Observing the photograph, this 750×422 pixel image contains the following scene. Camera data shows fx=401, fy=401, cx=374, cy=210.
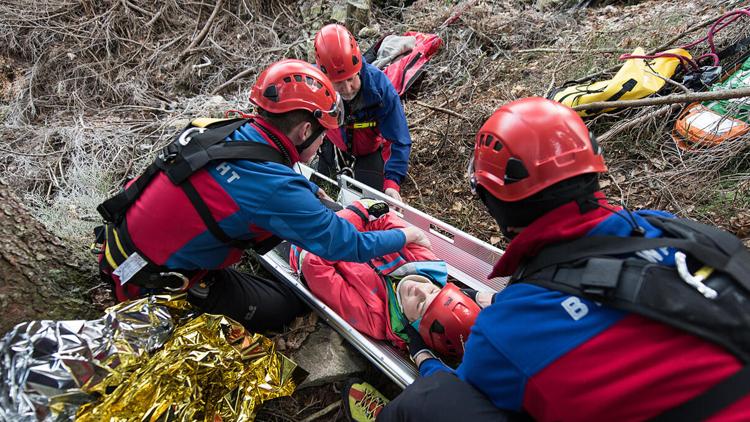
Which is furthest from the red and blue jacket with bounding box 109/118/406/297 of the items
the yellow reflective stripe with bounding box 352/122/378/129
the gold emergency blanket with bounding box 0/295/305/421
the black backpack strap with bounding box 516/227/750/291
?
the yellow reflective stripe with bounding box 352/122/378/129

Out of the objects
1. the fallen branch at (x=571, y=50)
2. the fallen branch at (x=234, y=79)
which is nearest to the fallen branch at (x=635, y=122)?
the fallen branch at (x=571, y=50)

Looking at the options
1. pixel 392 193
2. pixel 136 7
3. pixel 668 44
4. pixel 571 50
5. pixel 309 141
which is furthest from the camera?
pixel 136 7

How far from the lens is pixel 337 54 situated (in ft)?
11.1

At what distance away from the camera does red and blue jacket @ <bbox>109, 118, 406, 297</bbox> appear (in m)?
2.00

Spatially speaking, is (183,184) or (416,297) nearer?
(183,184)

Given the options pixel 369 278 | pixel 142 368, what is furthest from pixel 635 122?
pixel 142 368

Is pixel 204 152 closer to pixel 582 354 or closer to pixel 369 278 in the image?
pixel 369 278

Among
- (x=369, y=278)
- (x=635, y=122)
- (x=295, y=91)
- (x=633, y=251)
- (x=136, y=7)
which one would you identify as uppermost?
(x=136, y=7)

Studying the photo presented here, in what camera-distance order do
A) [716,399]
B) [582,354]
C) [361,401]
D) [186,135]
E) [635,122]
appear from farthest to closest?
[635,122] < [361,401] < [186,135] < [582,354] < [716,399]

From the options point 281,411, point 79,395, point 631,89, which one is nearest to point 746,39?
point 631,89

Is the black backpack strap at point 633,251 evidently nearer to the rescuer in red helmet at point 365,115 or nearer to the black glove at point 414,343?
the black glove at point 414,343

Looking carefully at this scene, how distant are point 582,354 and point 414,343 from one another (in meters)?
1.41

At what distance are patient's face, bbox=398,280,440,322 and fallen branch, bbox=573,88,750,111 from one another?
2174mm

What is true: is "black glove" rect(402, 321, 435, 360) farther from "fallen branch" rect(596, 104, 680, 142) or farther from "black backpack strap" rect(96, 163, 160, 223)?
"fallen branch" rect(596, 104, 680, 142)
